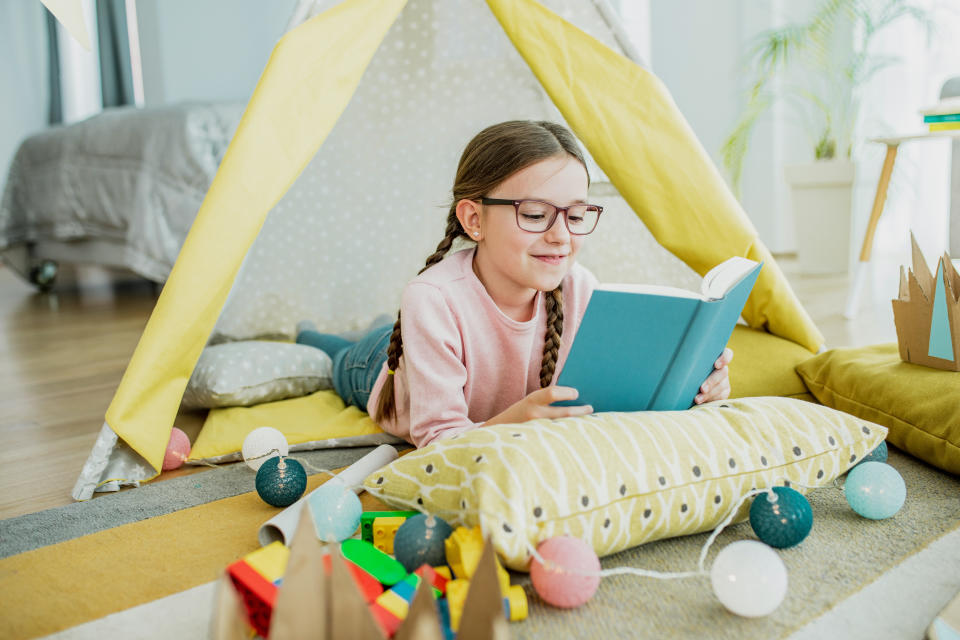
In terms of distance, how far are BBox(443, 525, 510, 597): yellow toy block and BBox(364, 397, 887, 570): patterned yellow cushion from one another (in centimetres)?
2

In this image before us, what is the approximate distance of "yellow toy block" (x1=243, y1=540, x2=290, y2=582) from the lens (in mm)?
752

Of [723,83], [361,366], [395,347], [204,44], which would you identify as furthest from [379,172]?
[204,44]

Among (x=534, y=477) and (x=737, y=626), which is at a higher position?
(x=534, y=477)

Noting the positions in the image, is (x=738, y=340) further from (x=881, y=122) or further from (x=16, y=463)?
(x=881, y=122)

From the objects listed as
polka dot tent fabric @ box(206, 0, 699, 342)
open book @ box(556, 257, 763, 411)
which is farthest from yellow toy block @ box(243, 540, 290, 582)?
polka dot tent fabric @ box(206, 0, 699, 342)

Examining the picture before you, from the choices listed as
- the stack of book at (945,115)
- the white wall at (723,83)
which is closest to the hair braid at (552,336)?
the stack of book at (945,115)

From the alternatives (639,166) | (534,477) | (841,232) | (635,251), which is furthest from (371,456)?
(841,232)

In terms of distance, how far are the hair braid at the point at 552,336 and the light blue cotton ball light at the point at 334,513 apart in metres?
0.39

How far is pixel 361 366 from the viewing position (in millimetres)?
1512

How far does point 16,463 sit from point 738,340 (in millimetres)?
1365

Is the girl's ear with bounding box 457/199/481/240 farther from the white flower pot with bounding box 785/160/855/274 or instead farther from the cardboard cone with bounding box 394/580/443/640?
the white flower pot with bounding box 785/160/855/274

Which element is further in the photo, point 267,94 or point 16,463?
point 16,463

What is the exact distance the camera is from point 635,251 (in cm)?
184

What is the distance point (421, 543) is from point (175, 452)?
2.10 ft
